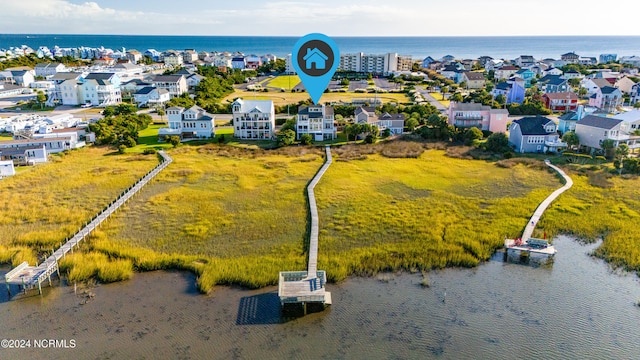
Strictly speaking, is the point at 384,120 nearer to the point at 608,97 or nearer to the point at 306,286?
the point at 306,286

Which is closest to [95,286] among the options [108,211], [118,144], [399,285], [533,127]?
[108,211]

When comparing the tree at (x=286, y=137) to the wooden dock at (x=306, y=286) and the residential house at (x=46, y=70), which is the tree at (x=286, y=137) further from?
the residential house at (x=46, y=70)

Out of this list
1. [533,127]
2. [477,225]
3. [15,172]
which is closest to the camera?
[477,225]

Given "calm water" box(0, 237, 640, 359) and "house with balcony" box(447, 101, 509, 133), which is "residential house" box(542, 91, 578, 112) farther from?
"calm water" box(0, 237, 640, 359)

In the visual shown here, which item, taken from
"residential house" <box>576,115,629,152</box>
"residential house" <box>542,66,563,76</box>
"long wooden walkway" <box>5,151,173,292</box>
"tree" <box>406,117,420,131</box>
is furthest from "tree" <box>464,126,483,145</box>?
"residential house" <box>542,66,563,76</box>

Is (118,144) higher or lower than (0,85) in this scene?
lower

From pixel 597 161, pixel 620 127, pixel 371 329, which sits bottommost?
pixel 371 329

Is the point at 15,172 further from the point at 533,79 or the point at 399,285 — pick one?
the point at 533,79

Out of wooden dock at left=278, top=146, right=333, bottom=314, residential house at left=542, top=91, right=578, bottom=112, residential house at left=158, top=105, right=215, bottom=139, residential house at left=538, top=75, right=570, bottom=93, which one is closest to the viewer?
wooden dock at left=278, top=146, right=333, bottom=314
